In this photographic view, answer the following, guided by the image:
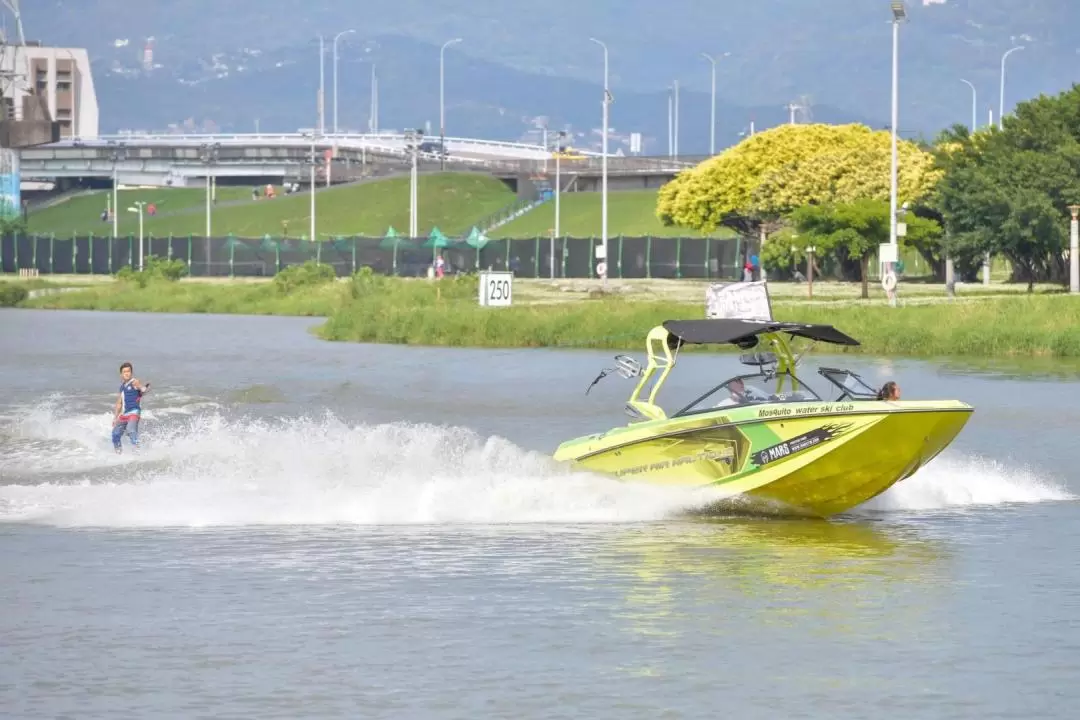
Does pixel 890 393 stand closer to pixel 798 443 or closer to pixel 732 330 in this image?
pixel 798 443

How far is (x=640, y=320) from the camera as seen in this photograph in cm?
5931

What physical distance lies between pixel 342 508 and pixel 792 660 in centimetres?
958

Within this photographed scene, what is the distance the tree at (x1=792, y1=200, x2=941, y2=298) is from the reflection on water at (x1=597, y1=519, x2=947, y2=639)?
194 feet

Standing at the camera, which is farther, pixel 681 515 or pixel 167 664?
pixel 681 515

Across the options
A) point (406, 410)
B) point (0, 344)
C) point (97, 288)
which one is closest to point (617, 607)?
point (406, 410)

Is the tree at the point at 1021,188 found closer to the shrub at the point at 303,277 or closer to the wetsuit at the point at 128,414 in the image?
the shrub at the point at 303,277

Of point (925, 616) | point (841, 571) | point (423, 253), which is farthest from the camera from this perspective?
point (423, 253)

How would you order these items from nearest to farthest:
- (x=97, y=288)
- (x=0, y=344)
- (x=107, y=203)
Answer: (x=0, y=344)
(x=97, y=288)
(x=107, y=203)

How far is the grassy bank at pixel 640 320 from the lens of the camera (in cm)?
5534

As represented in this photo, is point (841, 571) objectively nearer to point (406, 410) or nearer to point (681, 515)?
point (681, 515)

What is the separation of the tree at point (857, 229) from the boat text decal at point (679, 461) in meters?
58.4

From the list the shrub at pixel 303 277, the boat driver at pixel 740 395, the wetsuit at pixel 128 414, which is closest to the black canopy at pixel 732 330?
the boat driver at pixel 740 395

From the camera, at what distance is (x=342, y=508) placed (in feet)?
79.2

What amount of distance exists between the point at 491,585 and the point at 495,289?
49936 mm
